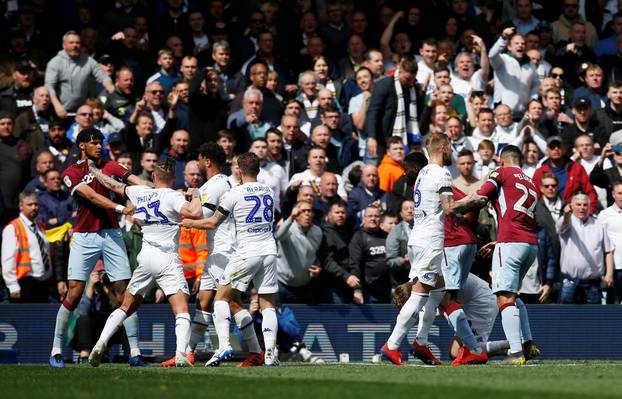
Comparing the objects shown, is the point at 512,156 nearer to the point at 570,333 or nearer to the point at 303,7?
the point at 570,333

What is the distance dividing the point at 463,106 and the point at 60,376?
10.1 meters

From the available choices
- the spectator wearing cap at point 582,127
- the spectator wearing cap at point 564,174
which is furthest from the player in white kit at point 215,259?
the spectator wearing cap at point 582,127

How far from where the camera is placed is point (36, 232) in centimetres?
1734

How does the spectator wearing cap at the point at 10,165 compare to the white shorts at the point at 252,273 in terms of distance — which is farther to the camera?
the spectator wearing cap at the point at 10,165

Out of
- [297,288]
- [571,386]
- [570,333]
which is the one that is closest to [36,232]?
[297,288]

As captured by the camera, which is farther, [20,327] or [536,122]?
[536,122]

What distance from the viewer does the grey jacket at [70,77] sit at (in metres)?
20.0

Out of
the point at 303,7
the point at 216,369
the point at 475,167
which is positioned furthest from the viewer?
the point at 303,7

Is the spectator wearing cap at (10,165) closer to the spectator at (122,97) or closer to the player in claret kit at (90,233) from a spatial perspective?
the spectator at (122,97)

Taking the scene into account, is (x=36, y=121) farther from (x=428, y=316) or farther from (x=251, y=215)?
(x=428, y=316)

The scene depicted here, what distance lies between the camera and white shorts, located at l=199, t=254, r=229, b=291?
14.4 meters

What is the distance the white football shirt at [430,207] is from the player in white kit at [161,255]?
2585mm

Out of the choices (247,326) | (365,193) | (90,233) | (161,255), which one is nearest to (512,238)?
(247,326)

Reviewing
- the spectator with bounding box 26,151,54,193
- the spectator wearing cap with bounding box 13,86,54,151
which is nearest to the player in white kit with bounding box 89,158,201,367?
the spectator with bounding box 26,151,54,193
